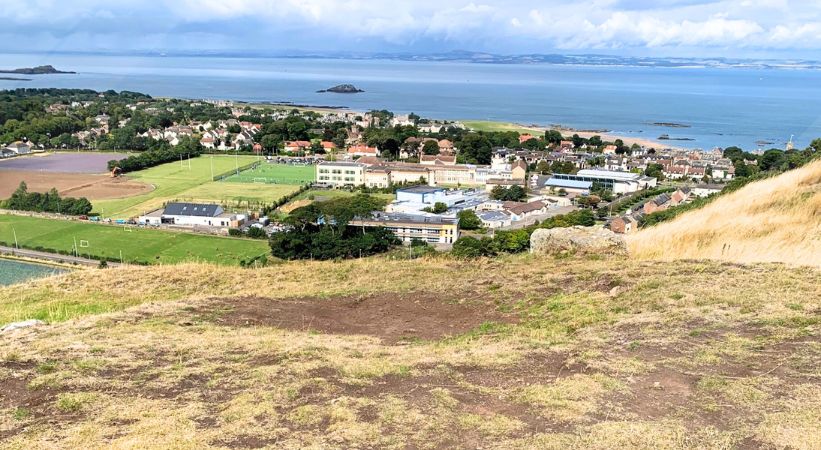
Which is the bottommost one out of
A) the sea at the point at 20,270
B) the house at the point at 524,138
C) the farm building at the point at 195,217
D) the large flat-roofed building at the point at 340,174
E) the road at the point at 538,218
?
the sea at the point at 20,270

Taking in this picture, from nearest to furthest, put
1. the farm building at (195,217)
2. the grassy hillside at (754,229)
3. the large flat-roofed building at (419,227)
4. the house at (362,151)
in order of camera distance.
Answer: the grassy hillside at (754,229) < the large flat-roofed building at (419,227) < the farm building at (195,217) < the house at (362,151)

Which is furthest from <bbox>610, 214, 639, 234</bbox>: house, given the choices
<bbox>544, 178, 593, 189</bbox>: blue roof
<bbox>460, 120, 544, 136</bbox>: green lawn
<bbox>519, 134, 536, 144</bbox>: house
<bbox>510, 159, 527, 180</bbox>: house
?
<bbox>460, 120, 544, 136</bbox>: green lawn

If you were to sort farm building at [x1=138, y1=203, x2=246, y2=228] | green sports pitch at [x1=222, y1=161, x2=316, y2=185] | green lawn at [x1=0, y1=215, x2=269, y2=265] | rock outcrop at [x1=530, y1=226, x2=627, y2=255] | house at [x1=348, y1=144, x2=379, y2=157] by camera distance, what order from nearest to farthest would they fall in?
rock outcrop at [x1=530, y1=226, x2=627, y2=255] < green lawn at [x1=0, y1=215, x2=269, y2=265] < farm building at [x1=138, y1=203, x2=246, y2=228] < green sports pitch at [x1=222, y1=161, x2=316, y2=185] < house at [x1=348, y1=144, x2=379, y2=157]

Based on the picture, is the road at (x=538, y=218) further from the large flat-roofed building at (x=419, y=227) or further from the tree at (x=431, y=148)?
the tree at (x=431, y=148)

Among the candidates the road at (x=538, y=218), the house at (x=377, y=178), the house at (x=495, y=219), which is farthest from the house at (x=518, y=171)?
the house at (x=495, y=219)

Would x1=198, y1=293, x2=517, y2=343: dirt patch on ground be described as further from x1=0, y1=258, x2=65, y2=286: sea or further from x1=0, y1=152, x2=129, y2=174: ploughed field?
x1=0, y1=152, x2=129, y2=174: ploughed field

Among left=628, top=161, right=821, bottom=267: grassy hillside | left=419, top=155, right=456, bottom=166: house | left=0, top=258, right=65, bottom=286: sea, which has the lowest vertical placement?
left=0, top=258, right=65, bottom=286: sea
